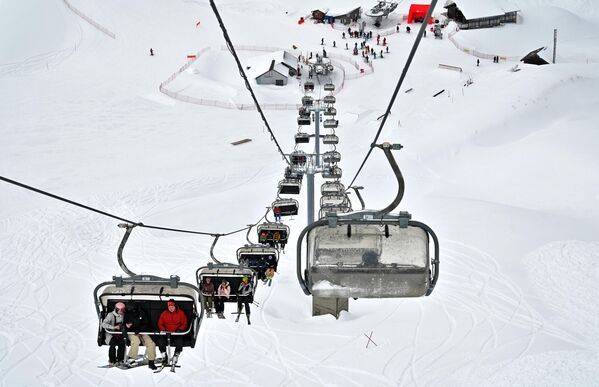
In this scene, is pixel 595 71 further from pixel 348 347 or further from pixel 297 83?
pixel 348 347

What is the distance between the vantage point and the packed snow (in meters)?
11.7

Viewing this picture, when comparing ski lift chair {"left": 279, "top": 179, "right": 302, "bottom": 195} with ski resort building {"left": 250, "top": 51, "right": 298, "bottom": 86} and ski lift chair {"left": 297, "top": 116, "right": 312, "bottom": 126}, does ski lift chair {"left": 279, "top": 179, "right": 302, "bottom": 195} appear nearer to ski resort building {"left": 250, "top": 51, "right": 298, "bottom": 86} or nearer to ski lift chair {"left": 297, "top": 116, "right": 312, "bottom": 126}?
ski lift chair {"left": 297, "top": 116, "right": 312, "bottom": 126}

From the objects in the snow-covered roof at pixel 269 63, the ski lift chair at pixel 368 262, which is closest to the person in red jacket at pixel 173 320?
the ski lift chair at pixel 368 262

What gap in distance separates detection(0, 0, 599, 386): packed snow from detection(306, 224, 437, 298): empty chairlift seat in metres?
5.27

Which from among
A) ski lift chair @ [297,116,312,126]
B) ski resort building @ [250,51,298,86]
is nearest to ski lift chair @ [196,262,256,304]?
ski lift chair @ [297,116,312,126]

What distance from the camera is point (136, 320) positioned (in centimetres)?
774

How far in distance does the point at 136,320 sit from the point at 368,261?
3.58m

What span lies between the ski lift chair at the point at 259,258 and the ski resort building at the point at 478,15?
153 ft

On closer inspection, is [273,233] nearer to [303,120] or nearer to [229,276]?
[229,276]

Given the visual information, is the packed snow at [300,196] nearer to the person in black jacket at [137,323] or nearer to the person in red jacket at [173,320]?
the person in black jacket at [137,323]

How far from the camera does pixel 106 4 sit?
6016 cm

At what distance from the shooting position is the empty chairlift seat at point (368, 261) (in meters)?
6.20

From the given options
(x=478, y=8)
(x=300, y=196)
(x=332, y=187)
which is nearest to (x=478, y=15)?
(x=478, y=8)

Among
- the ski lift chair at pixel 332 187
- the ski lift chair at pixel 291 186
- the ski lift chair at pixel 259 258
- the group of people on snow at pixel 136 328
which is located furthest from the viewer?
the ski lift chair at pixel 291 186
